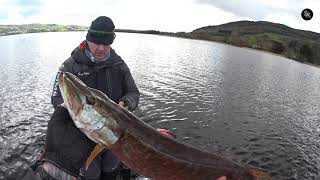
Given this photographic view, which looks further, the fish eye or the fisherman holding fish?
the fisherman holding fish

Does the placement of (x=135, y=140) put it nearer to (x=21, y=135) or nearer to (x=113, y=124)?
(x=113, y=124)

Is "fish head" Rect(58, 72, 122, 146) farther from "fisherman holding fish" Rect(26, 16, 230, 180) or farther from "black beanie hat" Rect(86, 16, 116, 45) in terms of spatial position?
"black beanie hat" Rect(86, 16, 116, 45)

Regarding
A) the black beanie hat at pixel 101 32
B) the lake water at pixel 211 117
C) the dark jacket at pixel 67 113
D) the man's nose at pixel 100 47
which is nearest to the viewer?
the dark jacket at pixel 67 113

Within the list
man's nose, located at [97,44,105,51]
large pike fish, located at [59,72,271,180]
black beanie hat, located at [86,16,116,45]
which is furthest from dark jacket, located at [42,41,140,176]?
large pike fish, located at [59,72,271,180]
